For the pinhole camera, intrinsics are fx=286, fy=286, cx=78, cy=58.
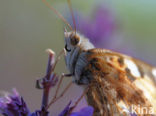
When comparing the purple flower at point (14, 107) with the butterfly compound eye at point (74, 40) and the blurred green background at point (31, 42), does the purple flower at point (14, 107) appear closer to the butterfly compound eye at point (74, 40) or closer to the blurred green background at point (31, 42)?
the butterfly compound eye at point (74, 40)

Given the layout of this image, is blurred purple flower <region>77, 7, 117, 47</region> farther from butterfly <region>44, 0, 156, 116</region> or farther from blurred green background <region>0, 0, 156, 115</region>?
butterfly <region>44, 0, 156, 116</region>

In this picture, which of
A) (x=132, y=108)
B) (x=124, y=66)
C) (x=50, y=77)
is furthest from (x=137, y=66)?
(x=50, y=77)

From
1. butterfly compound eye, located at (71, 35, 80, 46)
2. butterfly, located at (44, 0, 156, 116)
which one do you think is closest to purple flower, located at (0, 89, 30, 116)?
butterfly, located at (44, 0, 156, 116)

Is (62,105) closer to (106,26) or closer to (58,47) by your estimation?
(106,26)

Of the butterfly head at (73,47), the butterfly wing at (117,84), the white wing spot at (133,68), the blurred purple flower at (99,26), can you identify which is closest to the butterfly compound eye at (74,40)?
the butterfly head at (73,47)

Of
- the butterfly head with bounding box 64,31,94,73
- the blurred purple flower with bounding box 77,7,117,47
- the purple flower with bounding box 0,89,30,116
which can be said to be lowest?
the purple flower with bounding box 0,89,30,116

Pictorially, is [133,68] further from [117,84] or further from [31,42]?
[31,42]
